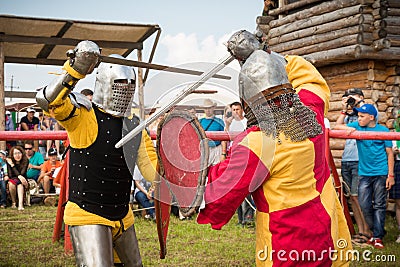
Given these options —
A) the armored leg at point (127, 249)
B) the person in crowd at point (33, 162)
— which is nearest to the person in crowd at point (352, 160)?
the armored leg at point (127, 249)

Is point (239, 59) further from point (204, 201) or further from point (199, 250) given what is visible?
point (199, 250)

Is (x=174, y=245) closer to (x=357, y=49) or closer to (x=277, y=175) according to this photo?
(x=277, y=175)

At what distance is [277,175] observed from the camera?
2.82 meters

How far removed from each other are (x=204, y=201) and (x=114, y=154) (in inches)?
35.0

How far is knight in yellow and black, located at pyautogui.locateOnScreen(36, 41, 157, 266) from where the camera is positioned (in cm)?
325

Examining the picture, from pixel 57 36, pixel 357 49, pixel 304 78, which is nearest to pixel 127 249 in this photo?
pixel 304 78

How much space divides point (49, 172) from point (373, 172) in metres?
5.72

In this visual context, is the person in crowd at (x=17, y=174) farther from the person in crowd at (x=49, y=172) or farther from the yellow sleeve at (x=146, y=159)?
the yellow sleeve at (x=146, y=159)

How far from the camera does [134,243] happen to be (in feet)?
11.7

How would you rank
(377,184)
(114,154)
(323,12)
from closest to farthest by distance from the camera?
(114,154) → (377,184) → (323,12)

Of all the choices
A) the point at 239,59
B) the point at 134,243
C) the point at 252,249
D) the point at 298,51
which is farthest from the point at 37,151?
the point at 239,59

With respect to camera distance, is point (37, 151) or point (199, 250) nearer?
point (199, 250)

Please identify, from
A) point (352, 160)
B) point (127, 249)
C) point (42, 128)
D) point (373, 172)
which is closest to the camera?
point (127, 249)

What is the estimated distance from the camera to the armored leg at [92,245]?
126 inches
